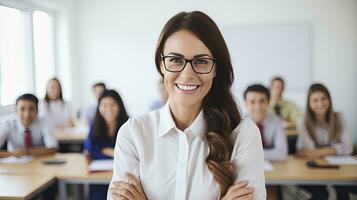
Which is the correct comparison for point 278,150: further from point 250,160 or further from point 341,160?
point 250,160

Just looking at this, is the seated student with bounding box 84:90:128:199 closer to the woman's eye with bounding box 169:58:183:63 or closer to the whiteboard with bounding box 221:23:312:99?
the woman's eye with bounding box 169:58:183:63

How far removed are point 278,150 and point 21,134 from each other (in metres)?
2.44

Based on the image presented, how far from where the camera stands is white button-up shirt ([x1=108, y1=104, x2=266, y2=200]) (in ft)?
4.02

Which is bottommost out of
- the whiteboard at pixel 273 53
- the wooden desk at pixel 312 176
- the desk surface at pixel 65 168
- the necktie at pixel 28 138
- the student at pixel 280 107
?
the wooden desk at pixel 312 176

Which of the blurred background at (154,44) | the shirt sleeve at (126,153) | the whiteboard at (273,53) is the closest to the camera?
the shirt sleeve at (126,153)

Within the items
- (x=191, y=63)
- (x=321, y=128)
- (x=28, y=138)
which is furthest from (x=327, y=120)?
(x=28, y=138)

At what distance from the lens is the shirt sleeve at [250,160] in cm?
123

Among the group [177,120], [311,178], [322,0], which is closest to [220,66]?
[177,120]

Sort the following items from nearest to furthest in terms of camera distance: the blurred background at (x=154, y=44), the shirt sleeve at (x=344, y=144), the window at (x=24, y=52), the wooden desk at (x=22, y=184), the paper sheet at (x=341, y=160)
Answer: the wooden desk at (x=22, y=184), the paper sheet at (x=341, y=160), the shirt sleeve at (x=344, y=144), the window at (x=24, y=52), the blurred background at (x=154, y=44)

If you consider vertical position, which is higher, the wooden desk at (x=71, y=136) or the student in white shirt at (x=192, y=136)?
the student in white shirt at (x=192, y=136)

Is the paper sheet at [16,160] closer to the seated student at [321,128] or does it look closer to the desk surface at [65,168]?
the desk surface at [65,168]

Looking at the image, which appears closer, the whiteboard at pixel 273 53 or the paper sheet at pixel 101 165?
the paper sheet at pixel 101 165

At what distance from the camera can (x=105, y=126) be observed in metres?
3.21

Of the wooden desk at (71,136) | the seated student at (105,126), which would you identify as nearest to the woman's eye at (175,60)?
the seated student at (105,126)
